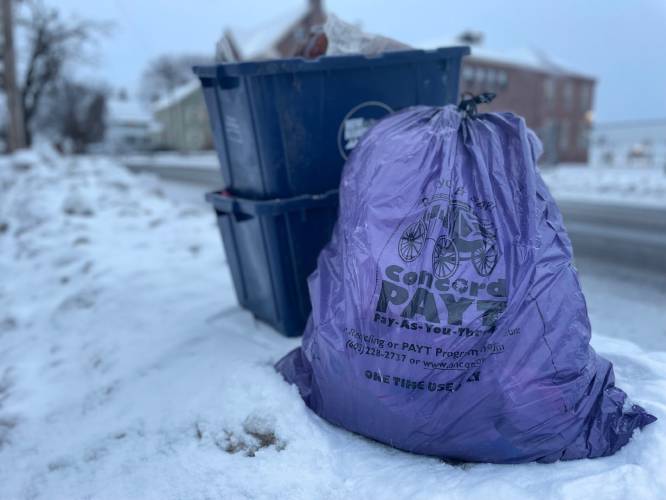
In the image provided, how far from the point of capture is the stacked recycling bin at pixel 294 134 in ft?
8.20

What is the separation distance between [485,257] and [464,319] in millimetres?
222

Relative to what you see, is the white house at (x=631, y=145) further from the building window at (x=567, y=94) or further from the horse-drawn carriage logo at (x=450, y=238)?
the horse-drawn carriage logo at (x=450, y=238)

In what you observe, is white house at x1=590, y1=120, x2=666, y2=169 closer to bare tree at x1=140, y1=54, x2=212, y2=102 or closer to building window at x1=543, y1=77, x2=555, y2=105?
building window at x1=543, y1=77, x2=555, y2=105

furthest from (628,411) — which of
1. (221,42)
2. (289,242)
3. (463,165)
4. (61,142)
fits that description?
(61,142)

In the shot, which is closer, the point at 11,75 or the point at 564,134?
the point at 11,75

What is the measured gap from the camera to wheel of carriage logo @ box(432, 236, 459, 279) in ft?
5.79

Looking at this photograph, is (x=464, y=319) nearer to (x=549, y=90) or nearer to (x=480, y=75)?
(x=480, y=75)

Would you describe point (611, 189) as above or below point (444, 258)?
below

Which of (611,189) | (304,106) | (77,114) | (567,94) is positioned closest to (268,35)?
(77,114)

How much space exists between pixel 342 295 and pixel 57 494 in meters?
1.15

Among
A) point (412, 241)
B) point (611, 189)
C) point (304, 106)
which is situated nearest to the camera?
point (412, 241)

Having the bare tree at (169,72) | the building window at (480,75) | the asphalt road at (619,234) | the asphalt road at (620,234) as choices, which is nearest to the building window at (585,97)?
the building window at (480,75)

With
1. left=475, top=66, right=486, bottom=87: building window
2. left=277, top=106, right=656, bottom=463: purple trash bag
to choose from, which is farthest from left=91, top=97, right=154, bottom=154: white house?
left=277, top=106, right=656, bottom=463: purple trash bag

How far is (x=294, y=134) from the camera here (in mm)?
2539
